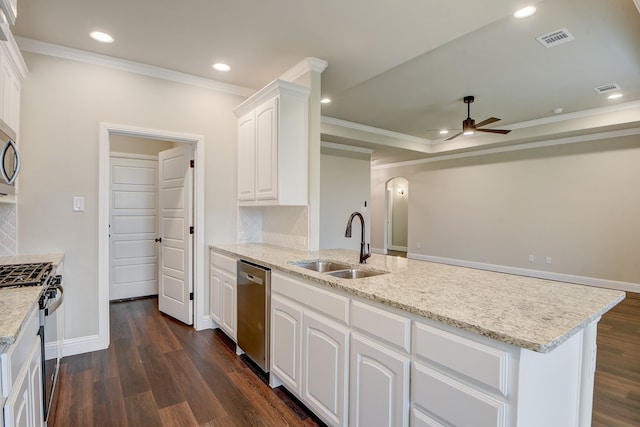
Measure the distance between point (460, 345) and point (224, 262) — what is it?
2.45m

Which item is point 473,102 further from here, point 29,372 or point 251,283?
point 29,372

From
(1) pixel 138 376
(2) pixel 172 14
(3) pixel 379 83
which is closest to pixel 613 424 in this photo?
(1) pixel 138 376

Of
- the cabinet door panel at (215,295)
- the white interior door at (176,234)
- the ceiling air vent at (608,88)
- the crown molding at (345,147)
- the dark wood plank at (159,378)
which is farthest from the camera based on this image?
the crown molding at (345,147)

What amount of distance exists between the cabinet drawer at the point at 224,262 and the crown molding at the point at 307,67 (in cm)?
185

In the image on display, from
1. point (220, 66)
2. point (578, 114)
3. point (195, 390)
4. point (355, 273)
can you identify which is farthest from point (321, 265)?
point (578, 114)

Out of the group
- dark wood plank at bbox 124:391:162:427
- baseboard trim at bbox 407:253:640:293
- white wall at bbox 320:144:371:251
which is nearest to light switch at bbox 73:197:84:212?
dark wood plank at bbox 124:391:162:427

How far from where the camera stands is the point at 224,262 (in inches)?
125

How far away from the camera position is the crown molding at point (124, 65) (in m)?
2.73

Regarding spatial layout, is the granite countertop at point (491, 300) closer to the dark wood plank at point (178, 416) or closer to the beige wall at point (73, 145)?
the dark wood plank at point (178, 416)

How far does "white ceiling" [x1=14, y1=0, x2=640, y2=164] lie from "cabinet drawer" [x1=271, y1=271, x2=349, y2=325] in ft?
6.11

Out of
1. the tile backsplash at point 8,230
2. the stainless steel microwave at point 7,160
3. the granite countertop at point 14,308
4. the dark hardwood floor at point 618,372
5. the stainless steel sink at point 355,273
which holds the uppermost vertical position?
the stainless steel microwave at point 7,160

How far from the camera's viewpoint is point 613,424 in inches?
80.0

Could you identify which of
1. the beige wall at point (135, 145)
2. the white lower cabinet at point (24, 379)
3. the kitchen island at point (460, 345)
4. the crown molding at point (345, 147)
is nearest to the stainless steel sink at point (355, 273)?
the kitchen island at point (460, 345)

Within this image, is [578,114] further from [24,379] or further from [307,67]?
[24,379]
